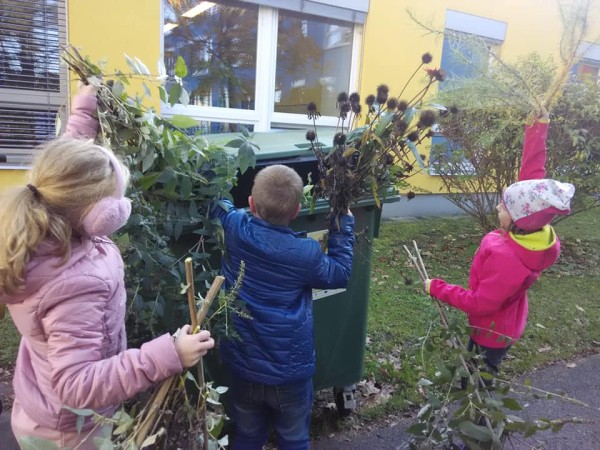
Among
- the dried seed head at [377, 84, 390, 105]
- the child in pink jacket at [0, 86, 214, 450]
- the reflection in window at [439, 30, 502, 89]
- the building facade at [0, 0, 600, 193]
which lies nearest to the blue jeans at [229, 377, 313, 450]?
the child in pink jacket at [0, 86, 214, 450]

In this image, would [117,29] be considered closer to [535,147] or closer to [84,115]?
[84,115]

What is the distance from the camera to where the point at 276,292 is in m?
1.91

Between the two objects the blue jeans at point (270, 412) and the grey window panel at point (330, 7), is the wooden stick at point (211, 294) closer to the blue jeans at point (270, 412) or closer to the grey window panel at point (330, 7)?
the blue jeans at point (270, 412)

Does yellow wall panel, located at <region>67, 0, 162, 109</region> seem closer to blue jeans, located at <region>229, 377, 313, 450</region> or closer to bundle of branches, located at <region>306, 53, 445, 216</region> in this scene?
bundle of branches, located at <region>306, 53, 445, 216</region>

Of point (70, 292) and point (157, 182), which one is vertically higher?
point (157, 182)

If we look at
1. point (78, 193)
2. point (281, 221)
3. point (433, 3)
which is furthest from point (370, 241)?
point (433, 3)

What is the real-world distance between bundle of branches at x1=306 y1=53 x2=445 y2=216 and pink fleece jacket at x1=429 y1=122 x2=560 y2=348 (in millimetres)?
621


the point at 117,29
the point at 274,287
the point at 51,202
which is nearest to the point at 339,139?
the point at 274,287

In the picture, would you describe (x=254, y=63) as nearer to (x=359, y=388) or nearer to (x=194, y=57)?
(x=194, y=57)

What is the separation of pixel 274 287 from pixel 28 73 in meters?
4.49

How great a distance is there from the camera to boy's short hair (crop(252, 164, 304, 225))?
1843mm

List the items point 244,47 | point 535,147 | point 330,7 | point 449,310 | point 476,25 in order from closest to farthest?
point 535,147, point 449,310, point 244,47, point 330,7, point 476,25

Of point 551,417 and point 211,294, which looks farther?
point 551,417

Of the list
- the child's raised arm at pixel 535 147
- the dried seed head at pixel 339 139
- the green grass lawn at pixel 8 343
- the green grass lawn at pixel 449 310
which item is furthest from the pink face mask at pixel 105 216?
the green grass lawn at pixel 8 343
